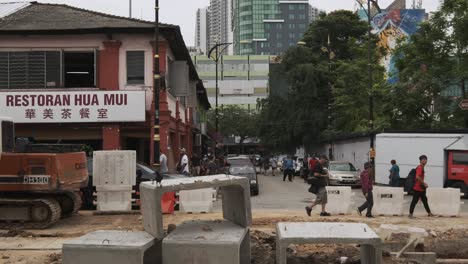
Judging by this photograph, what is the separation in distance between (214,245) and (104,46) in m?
20.1

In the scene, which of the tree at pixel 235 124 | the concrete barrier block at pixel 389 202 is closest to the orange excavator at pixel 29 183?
the concrete barrier block at pixel 389 202

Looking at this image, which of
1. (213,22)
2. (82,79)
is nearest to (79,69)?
(82,79)

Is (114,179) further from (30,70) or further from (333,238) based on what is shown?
(333,238)

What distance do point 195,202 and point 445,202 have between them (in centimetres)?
710

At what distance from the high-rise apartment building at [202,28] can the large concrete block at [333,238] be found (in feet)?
455

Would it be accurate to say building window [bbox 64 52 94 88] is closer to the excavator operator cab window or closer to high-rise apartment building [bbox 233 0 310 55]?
the excavator operator cab window

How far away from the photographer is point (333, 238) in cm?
758

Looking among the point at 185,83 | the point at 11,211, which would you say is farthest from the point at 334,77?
the point at 11,211

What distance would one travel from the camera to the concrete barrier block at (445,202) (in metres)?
18.0

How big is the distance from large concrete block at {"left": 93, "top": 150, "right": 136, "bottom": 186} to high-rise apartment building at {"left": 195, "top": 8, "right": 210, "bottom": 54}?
12865cm

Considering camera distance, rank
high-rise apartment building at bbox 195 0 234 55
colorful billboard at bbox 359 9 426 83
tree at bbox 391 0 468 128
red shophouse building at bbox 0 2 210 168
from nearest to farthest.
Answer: red shophouse building at bbox 0 2 210 168 → tree at bbox 391 0 468 128 → colorful billboard at bbox 359 9 426 83 → high-rise apartment building at bbox 195 0 234 55

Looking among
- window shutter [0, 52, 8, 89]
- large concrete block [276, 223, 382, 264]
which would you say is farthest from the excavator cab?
window shutter [0, 52, 8, 89]

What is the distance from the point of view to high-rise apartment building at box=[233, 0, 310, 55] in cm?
17312

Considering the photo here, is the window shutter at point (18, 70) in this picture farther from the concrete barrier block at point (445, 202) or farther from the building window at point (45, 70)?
the concrete barrier block at point (445, 202)
